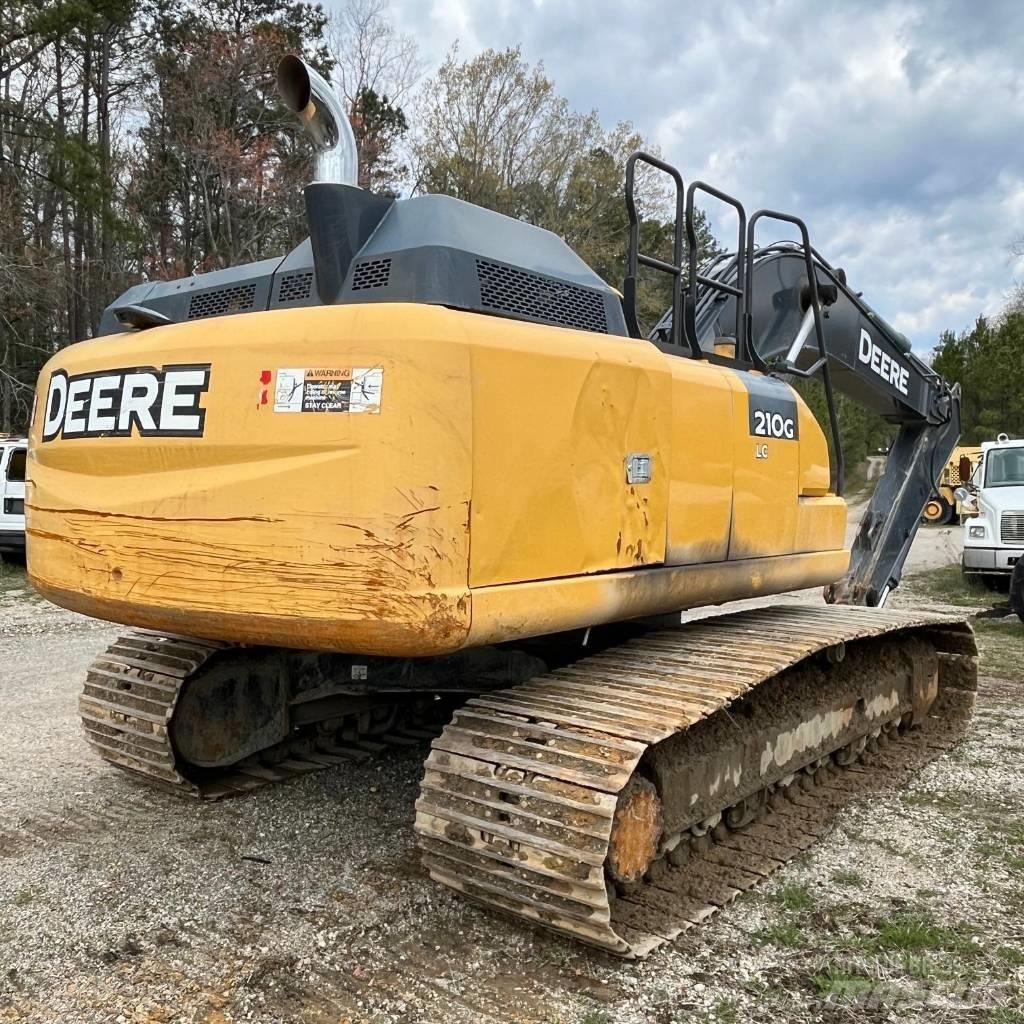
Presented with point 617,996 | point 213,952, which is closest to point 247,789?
point 213,952

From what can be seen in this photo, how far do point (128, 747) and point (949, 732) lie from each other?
4.03 m

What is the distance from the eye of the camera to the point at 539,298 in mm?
3162

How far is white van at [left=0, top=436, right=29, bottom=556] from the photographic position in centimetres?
1275

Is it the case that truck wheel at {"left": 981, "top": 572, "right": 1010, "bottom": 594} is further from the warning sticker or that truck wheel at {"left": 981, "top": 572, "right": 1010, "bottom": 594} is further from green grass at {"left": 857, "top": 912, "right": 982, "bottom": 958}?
the warning sticker

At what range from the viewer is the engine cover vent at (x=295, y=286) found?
3.28 m

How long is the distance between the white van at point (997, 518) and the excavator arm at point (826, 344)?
5.36 meters

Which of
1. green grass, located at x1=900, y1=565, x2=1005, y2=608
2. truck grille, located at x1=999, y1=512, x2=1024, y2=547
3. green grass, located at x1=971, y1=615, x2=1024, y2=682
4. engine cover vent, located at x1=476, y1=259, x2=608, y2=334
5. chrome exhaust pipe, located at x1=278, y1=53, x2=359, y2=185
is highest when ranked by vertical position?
chrome exhaust pipe, located at x1=278, y1=53, x2=359, y2=185

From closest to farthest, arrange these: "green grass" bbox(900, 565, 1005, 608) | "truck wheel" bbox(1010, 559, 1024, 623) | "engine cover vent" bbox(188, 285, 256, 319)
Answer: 1. "engine cover vent" bbox(188, 285, 256, 319)
2. "truck wheel" bbox(1010, 559, 1024, 623)
3. "green grass" bbox(900, 565, 1005, 608)

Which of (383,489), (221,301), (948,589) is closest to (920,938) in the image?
(383,489)

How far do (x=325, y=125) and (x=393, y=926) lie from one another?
2533mm

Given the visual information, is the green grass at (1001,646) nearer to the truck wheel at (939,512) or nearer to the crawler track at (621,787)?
the crawler track at (621,787)

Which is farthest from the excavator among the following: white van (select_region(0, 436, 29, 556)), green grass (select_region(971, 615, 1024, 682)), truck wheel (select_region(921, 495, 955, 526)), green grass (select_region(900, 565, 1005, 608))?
truck wheel (select_region(921, 495, 955, 526))

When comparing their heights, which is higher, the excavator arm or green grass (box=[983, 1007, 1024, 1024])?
the excavator arm

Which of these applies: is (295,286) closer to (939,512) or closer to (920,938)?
(920,938)
